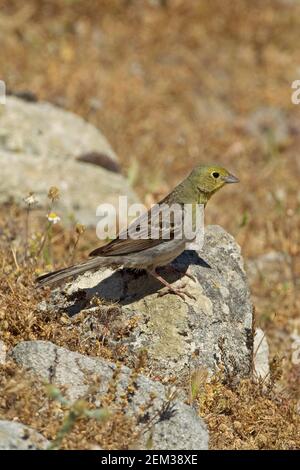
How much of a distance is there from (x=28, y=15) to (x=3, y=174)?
6.42 m

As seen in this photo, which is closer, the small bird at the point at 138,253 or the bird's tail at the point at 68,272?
the bird's tail at the point at 68,272

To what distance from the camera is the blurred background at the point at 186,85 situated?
12.1 metres

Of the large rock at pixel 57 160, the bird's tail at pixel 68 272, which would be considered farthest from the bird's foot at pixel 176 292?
the large rock at pixel 57 160

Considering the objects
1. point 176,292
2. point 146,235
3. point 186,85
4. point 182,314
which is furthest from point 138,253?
point 186,85

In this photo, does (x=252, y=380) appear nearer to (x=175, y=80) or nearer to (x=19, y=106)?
(x=19, y=106)

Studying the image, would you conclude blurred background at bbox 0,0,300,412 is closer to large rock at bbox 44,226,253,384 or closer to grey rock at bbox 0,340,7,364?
large rock at bbox 44,226,253,384

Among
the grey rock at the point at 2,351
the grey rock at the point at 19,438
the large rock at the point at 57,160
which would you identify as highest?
the large rock at the point at 57,160

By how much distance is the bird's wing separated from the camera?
6.41 meters

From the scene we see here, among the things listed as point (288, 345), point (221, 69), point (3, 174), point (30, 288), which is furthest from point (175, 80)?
point (30, 288)

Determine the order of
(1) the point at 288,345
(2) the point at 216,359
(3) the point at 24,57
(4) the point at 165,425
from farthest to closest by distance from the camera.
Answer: (3) the point at 24,57 → (1) the point at 288,345 → (2) the point at 216,359 → (4) the point at 165,425

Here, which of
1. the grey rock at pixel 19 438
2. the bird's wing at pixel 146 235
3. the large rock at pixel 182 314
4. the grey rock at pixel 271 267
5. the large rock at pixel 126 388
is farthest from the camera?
the grey rock at pixel 271 267

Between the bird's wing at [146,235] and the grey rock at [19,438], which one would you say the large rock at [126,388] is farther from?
the bird's wing at [146,235]

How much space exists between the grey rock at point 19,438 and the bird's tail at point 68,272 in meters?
1.52

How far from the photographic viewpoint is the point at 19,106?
36.7 ft
